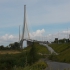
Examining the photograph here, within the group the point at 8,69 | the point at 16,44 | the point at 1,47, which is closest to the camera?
the point at 8,69

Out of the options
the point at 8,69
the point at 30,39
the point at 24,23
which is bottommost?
the point at 8,69

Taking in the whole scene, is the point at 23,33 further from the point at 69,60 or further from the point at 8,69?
the point at 8,69

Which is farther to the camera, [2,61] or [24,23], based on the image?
[24,23]

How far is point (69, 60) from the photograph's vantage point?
44.4 metres

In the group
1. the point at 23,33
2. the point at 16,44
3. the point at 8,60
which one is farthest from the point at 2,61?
the point at 16,44

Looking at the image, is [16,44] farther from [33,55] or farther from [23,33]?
[33,55]

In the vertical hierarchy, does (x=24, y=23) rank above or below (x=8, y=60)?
above

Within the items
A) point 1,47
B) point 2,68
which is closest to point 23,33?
point 1,47

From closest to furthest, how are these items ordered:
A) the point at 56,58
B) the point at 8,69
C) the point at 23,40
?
1. the point at 8,69
2. the point at 56,58
3. the point at 23,40

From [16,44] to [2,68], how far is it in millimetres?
65884

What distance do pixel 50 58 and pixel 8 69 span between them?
1613 centimetres

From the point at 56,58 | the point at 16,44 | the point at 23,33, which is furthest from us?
the point at 16,44

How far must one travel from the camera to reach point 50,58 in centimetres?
5150

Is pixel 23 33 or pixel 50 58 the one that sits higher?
pixel 23 33
